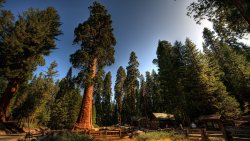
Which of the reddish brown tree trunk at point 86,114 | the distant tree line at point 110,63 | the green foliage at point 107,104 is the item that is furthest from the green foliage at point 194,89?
the green foliage at point 107,104

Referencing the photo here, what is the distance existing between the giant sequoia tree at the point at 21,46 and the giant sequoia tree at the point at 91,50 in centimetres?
1081

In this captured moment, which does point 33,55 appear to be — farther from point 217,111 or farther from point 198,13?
point 217,111

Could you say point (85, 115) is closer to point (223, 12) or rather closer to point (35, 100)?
point (223, 12)

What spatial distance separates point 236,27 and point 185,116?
81.5 ft

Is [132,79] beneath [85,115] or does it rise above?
above

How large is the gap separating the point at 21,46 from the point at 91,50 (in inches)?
513

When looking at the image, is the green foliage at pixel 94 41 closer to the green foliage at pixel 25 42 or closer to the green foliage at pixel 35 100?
the green foliage at pixel 25 42

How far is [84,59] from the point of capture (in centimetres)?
2230

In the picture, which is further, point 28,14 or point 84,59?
point 28,14

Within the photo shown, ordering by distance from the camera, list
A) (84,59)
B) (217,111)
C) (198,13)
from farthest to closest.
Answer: (217,111), (84,59), (198,13)

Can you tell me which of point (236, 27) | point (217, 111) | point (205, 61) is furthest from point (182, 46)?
point (236, 27)

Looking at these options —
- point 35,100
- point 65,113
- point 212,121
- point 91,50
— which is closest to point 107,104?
point 65,113

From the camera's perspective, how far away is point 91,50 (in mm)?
23781

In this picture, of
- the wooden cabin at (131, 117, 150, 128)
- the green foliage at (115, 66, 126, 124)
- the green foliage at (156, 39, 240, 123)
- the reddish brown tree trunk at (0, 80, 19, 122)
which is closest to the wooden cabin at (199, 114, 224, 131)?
the green foliage at (156, 39, 240, 123)
